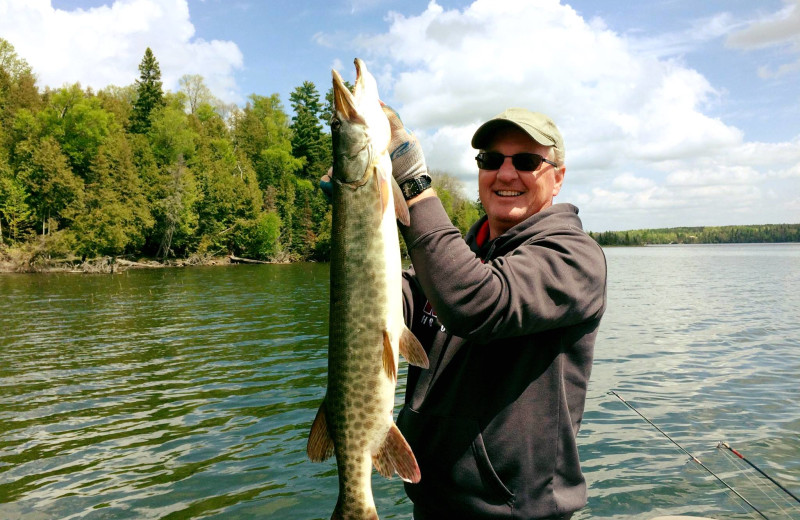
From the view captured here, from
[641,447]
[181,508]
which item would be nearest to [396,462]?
[181,508]

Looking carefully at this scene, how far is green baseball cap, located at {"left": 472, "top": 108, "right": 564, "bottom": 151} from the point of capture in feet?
9.16

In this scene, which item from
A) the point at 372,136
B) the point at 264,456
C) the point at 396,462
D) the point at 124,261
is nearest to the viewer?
the point at 372,136

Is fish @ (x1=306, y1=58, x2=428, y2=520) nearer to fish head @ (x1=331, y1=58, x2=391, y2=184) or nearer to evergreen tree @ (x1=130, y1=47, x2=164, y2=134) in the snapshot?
fish head @ (x1=331, y1=58, x2=391, y2=184)

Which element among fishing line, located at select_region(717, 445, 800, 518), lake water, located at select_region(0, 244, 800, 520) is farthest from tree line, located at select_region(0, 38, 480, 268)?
fishing line, located at select_region(717, 445, 800, 518)

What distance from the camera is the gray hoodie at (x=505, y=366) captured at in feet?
7.10

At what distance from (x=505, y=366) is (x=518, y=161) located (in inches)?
42.6

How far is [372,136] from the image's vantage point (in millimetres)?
2293

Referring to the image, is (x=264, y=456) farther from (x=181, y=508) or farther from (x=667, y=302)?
(x=667, y=302)

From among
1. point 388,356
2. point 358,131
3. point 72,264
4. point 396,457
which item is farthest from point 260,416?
point 72,264

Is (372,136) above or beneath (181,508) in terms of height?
above

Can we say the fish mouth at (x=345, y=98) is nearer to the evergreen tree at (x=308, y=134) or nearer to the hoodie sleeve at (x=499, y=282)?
the hoodie sleeve at (x=499, y=282)

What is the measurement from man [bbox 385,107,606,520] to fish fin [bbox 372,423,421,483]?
0.29 meters

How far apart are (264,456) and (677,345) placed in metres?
13.6

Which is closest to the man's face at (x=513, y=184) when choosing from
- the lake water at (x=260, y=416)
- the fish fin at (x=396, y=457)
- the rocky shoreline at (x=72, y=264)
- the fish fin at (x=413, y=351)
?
the fish fin at (x=413, y=351)
